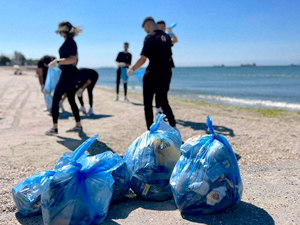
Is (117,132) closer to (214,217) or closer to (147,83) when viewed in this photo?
(147,83)

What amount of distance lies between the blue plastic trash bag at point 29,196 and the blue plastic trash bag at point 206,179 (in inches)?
43.6

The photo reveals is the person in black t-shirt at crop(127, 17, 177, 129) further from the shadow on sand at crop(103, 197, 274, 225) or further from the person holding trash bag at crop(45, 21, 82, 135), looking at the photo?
the shadow on sand at crop(103, 197, 274, 225)

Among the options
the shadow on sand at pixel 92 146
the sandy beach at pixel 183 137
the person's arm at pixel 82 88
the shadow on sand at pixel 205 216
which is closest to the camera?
the shadow on sand at pixel 205 216

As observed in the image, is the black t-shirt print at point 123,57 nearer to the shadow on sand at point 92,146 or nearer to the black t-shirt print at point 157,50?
the shadow on sand at point 92,146

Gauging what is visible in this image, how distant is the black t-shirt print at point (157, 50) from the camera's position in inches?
168

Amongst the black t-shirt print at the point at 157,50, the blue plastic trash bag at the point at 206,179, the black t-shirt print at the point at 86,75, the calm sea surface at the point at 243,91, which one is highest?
the black t-shirt print at the point at 157,50

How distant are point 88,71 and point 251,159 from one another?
4.91 metres

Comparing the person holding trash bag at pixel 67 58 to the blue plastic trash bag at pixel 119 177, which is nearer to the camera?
the blue plastic trash bag at pixel 119 177

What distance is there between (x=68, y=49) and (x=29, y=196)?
2.81 metres

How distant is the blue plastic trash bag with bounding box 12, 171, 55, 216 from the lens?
2383 millimetres

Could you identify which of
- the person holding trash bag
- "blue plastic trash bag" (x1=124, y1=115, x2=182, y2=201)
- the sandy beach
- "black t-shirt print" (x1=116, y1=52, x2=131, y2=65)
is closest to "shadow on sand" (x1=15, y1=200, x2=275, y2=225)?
the sandy beach

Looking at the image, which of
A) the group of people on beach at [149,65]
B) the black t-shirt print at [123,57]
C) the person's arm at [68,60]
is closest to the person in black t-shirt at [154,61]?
the group of people on beach at [149,65]

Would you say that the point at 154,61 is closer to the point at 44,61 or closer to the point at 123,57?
the point at 44,61

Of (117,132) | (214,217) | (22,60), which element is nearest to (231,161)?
(214,217)
